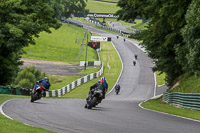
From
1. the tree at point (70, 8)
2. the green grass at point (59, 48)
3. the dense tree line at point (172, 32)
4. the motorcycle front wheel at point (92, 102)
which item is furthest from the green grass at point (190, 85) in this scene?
the tree at point (70, 8)

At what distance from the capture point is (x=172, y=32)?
31.4 metres

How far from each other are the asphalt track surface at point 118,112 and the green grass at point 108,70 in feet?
5.36

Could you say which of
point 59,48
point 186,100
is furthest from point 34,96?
point 59,48

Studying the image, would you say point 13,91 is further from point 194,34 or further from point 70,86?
point 194,34

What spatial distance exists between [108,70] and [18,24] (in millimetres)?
47967

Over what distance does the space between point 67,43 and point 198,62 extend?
90.4 metres

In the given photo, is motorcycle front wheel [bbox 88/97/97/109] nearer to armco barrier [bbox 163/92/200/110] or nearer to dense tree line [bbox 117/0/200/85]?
dense tree line [bbox 117/0/200/85]

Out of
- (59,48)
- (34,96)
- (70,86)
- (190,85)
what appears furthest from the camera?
(59,48)

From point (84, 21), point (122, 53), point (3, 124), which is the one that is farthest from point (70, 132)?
point (84, 21)

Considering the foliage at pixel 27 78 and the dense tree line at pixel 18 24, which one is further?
the foliage at pixel 27 78

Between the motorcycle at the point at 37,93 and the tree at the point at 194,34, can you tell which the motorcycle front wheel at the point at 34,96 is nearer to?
the motorcycle at the point at 37,93

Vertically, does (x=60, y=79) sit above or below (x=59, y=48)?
below

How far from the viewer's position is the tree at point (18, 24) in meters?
30.0

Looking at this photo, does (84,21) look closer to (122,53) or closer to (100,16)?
(100,16)
